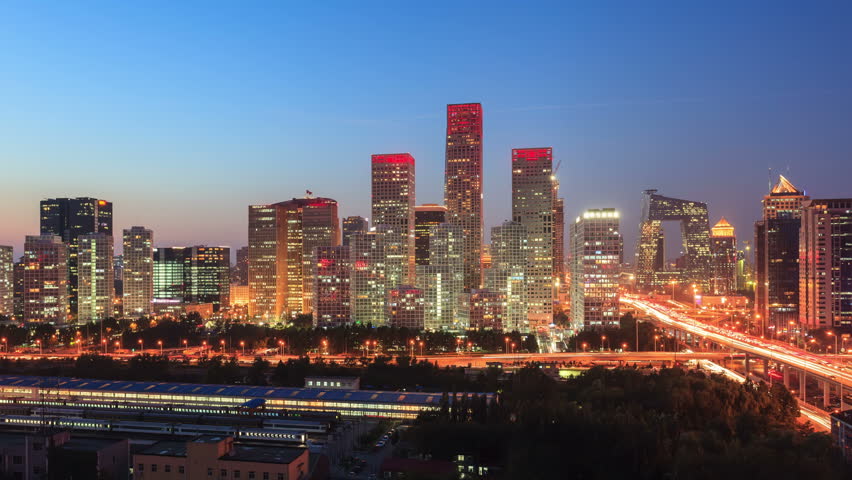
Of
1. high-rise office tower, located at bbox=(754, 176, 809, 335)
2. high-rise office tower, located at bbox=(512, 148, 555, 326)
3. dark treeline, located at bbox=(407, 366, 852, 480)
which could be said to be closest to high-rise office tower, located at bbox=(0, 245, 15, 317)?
high-rise office tower, located at bbox=(512, 148, 555, 326)

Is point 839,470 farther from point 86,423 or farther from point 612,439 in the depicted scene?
point 86,423

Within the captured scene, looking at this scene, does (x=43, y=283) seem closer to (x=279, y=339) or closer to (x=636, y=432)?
(x=279, y=339)

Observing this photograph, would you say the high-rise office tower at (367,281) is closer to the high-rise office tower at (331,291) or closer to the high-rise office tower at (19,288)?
the high-rise office tower at (331,291)

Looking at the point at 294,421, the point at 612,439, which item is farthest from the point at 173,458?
the point at 612,439

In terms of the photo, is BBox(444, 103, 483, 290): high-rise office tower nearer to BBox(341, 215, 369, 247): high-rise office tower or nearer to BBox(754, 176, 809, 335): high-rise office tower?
BBox(341, 215, 369, 247): high-rise office tower

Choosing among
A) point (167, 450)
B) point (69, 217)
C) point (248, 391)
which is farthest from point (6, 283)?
point (167, 450)
